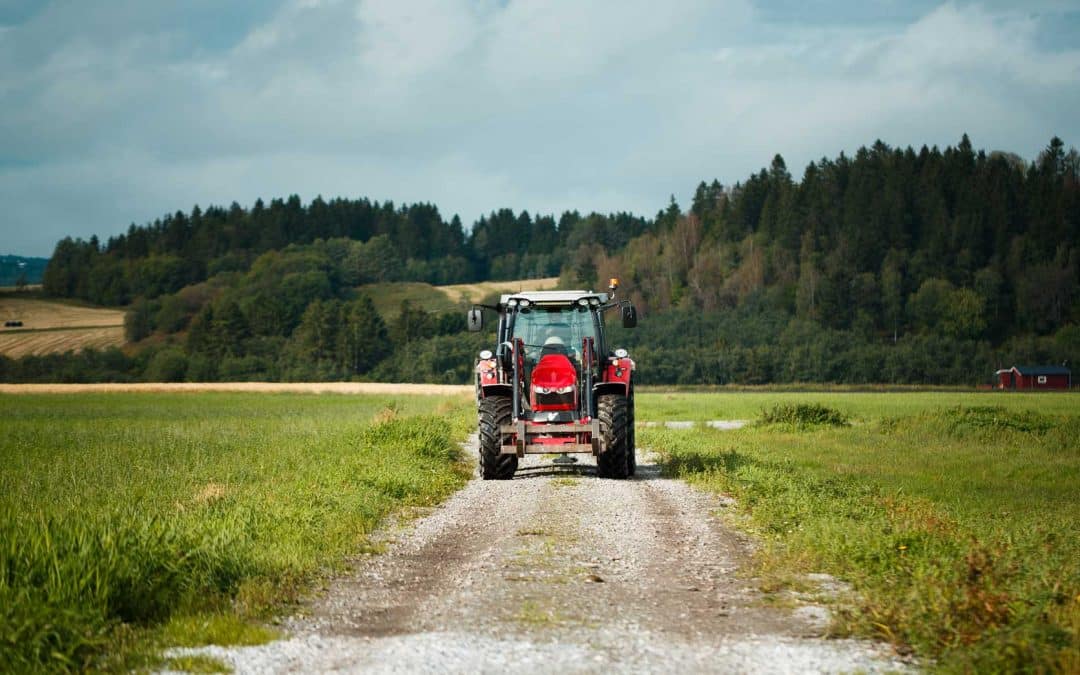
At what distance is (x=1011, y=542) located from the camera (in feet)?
33.2

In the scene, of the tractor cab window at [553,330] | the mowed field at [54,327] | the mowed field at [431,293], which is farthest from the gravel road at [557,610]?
the mowed field at [431,293]

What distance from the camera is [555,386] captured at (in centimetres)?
1742

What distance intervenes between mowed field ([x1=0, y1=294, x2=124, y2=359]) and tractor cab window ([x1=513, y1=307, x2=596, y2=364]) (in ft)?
310

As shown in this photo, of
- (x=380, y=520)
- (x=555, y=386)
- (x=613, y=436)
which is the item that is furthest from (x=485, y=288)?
(x=380, y=520)

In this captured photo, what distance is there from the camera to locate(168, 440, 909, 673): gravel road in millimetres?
6465

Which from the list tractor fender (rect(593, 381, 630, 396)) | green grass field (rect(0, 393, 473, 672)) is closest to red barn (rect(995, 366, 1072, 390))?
green grass field (rect(0, 393, 473, 672))

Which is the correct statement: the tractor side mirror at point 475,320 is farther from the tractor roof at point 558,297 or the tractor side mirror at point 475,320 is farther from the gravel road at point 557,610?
the gravel road at point 557,610

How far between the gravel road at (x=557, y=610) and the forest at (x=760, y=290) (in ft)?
295

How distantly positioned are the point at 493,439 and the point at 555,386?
4.47ft

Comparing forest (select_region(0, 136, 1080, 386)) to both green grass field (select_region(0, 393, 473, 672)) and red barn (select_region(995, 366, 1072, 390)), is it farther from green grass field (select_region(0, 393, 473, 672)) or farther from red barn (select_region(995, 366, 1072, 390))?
green grass field (select_region(0, 393, 473, 672))

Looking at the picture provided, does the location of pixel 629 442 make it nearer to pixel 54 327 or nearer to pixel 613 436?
pixel 613 436

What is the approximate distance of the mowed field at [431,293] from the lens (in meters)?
134

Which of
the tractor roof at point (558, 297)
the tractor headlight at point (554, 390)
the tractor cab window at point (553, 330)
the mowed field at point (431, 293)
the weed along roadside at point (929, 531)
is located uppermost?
the mowed field at point (431, 293)

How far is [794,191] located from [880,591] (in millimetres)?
125487
